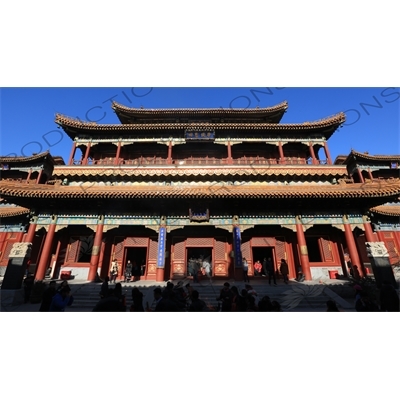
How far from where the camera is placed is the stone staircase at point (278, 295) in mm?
7562

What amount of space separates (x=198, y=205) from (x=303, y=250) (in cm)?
571

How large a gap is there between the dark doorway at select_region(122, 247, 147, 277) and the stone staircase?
2470mm

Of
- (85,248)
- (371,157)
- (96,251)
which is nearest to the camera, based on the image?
(96,251)

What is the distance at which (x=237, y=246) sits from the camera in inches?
427

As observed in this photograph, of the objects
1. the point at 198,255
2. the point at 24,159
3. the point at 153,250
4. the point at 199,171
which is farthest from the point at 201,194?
the point at 24,159

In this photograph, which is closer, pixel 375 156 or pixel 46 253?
pixel 46 253

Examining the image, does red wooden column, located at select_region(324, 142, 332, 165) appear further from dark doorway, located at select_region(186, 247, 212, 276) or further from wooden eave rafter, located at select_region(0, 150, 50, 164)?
wooden eave rafter, located at select_region(0, 150, 50, 164)

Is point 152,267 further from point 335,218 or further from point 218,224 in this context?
point 335,218

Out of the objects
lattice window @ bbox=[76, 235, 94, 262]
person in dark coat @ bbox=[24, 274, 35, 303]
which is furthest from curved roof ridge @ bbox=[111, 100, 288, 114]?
person in dark coat @ bbox=[24, 274, 35, 303]

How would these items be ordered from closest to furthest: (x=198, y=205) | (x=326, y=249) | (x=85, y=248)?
(x=198, y=205) → (x=326, y=249) → (x=85, y=248)

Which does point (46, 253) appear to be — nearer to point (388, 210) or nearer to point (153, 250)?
point (153, 250)

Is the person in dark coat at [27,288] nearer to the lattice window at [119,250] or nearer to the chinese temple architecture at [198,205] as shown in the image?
the chinese temple architecture at [198,205]

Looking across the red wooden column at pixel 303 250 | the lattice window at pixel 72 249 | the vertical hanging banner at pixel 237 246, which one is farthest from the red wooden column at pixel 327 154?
the lattice window at pixel 72 249

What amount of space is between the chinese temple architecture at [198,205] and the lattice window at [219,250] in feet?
0.18
